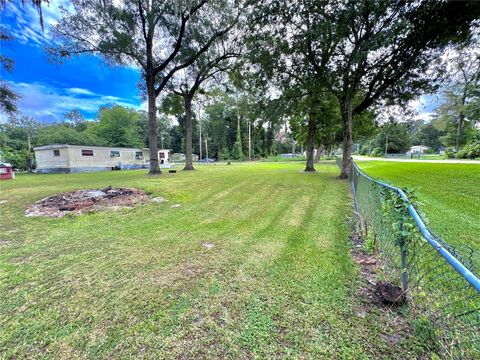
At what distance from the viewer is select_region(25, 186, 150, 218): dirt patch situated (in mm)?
5340

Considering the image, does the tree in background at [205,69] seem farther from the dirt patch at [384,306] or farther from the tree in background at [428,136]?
the tree in background at [428,136]

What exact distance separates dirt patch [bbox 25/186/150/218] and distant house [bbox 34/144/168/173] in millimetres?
15409

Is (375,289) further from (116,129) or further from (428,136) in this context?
(428,136)

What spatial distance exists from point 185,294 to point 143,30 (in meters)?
15.4

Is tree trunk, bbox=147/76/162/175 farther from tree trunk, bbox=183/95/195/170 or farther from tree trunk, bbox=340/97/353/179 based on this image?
tree trunk, bbox=340/97/353/179

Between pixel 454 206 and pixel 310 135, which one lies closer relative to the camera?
pixel 454 206

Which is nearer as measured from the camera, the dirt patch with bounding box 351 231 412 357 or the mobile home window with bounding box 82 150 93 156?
the dirt patch with bounding box 351 231 412 357

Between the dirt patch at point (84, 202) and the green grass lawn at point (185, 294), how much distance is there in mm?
1015

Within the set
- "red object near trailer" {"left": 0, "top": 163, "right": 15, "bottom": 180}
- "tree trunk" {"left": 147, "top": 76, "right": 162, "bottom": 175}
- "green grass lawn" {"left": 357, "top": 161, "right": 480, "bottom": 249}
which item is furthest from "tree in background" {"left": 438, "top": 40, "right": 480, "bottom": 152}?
"red object near trailer" {"left": 0, "top": 163, "right": 15, "bottom": 180}

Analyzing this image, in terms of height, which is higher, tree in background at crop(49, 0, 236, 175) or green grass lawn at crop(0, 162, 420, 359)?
tree in background at crop(49, 0, 236, 175)

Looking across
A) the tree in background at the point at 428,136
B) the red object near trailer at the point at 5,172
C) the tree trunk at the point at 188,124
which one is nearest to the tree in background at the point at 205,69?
the tree trunk at the point at 188,124

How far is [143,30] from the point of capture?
12.5m

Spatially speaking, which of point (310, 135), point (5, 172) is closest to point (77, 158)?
point (5, 172)

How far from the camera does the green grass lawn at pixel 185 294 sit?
158 cm
